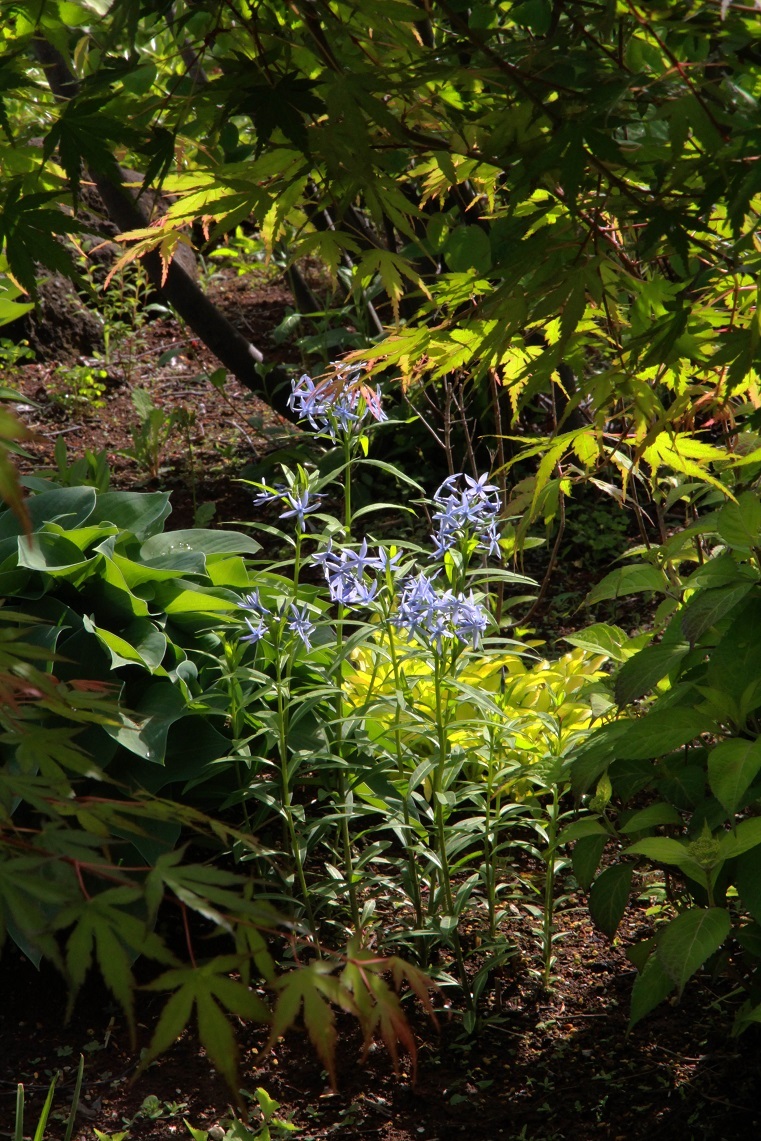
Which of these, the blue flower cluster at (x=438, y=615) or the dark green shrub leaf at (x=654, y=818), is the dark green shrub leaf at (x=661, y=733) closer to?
the dark green shrub leaf at (x=654, y=818)

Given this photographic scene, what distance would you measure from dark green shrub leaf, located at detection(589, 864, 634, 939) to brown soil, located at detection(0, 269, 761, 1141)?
268mm

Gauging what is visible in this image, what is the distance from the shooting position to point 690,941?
1.58m

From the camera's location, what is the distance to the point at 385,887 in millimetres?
2586

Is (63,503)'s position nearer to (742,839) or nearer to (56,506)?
(56,506)

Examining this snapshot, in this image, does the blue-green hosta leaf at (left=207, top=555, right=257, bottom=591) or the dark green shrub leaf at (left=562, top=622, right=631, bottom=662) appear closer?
the dark green shrub leaf at (left=562, top=622, right=631, bottom=662)

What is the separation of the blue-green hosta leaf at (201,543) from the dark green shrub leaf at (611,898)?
1.37 m

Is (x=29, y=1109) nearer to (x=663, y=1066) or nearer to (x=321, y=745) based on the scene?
(x=321, y=745)

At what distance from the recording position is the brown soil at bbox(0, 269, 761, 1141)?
1.91 meters

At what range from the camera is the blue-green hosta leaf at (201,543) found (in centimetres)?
287

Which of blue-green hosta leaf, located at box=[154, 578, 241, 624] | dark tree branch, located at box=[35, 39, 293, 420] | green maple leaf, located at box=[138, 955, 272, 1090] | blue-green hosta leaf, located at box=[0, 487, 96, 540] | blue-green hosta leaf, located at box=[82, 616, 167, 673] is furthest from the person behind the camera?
dark tree branch, located at box=[35, 39, 293, 420]

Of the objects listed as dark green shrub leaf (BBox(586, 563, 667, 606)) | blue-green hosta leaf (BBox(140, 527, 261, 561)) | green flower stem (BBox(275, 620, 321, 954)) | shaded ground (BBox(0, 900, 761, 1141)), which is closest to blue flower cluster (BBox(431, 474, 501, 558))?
dark green shrub leaf (BBox(586, 563, 667, 606))

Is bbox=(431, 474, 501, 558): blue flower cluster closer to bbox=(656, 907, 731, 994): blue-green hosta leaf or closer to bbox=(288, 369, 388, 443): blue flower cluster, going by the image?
bbox=(288, 369, 388, 443): blue flower cluster

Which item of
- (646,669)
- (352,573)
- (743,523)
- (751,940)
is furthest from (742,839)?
(352,573)

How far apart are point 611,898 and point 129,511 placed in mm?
1696
